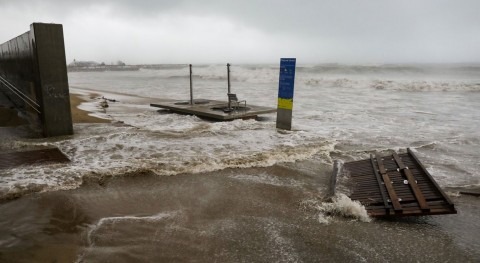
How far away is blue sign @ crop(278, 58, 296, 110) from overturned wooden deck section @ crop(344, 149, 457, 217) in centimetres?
429

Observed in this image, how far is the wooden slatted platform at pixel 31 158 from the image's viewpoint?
722 centimetres

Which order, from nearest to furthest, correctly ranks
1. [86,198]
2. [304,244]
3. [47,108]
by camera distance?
1. [304,244]
2. [86,198]
3. [47,108]

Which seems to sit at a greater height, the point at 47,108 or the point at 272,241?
the point at 47,108

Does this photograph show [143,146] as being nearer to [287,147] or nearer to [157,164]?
[157,164]

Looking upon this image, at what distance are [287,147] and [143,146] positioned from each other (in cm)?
392

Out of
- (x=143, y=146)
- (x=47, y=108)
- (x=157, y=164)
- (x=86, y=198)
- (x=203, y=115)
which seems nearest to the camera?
(x=86, y=198)

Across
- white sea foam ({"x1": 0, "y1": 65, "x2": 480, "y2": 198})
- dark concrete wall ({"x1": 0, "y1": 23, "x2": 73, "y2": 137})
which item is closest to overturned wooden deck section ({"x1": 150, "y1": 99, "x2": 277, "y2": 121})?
white sea foam ({"x1": 0, "y1": 65, "x2": 480, "y2": 198})

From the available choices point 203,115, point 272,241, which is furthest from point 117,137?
point 272,241

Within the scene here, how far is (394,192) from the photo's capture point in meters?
5.37

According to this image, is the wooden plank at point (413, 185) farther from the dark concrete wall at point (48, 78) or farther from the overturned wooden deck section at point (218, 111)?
the dark concrete wall at point (48, 78)

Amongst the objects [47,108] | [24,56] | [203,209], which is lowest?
[203,209]

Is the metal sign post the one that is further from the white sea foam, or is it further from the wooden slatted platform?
the wooden slatted platform

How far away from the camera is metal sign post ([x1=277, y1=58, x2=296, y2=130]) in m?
10.8

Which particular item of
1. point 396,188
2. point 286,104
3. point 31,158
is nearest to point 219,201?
point 396,188
